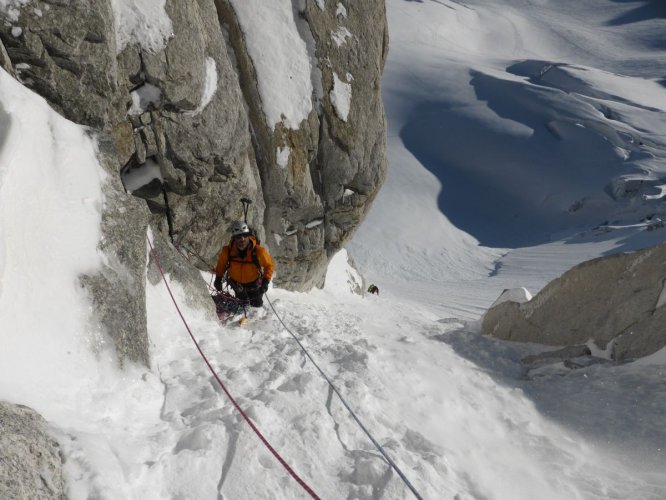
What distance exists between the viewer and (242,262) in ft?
26.8

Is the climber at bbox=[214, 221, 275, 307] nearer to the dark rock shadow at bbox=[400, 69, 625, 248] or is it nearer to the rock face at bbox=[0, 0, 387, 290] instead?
the rock face at bbox=[0, 0, 387, 290]

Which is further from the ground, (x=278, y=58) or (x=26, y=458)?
(x=278, y=58)

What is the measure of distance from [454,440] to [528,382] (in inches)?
82.2

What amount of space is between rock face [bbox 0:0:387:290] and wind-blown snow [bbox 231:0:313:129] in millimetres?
88

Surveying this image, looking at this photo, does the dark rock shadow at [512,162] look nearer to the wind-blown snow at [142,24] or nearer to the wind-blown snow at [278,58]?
the wind-blown snow at [278,58]

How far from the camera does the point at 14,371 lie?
3273 mm

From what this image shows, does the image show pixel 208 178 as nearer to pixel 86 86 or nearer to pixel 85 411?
pixel 86 86

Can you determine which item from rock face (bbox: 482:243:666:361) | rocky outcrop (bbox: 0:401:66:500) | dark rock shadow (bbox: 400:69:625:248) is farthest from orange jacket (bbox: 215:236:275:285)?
dark rock shadow (bbox: 400:69:625:248)

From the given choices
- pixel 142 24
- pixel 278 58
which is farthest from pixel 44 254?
pixel 278 58

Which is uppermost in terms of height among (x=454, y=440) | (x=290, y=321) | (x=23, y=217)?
(x=23, y=217)

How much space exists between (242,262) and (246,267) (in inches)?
3.9

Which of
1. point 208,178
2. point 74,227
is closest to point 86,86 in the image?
point 74,227

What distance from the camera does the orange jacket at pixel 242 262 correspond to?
320 inches

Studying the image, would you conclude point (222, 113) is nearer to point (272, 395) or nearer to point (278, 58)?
point (278, 58)
